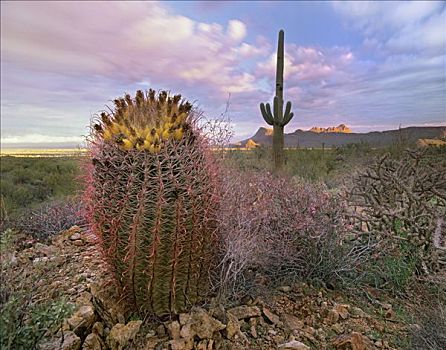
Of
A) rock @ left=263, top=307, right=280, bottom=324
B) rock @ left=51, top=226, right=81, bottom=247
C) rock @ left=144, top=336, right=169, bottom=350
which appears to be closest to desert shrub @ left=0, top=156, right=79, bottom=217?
rock @ left=51, top=226, right=81, bottom=247

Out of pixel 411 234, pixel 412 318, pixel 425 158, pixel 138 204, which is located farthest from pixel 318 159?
pixel 138 204

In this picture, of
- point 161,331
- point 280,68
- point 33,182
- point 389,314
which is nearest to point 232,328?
point 161,331

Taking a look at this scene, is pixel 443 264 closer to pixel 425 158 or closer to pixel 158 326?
pixel 425 158

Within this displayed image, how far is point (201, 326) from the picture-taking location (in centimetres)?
243

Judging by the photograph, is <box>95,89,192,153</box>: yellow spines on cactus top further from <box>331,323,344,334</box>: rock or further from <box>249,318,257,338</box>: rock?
<box>331,323,344,334</box>: rock

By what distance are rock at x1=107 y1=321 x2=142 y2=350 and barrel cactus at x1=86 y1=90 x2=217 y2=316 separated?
26cm

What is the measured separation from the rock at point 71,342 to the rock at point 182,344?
55cm

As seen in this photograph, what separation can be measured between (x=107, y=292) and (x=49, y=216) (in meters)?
3.39

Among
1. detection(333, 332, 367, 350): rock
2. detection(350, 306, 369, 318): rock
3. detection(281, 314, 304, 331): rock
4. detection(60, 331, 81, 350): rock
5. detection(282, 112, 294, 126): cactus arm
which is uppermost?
detection(282, 112, 294, 126): cactus arm

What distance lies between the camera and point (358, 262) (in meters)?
3.67

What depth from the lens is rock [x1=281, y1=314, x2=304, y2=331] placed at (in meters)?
2.77

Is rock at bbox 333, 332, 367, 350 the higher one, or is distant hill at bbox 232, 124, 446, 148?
distant hill at bbox 232, 124, 446, 148

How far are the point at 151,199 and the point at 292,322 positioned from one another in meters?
1.44

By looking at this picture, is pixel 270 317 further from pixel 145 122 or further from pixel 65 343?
pixel 145 122
